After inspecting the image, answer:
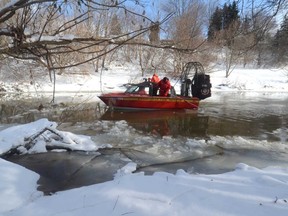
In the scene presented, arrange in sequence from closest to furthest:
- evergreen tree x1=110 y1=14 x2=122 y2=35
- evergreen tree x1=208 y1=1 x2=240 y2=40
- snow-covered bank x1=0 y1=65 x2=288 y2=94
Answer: evergreen tree x1=110 y1=14 x2=122 y2=35, evergreen tree x1=208 y1=1 x2=240 y2=40, snow-covered bank x1=0 y1=65 x2=288 y2=94

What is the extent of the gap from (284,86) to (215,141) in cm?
3284

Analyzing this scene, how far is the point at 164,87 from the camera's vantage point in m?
17.4

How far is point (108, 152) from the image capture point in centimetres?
820

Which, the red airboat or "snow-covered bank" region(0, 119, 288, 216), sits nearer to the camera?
"snow-covered bank" region(0, 119, 288, 216)

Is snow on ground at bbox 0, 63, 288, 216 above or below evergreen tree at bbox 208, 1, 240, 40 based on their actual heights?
below

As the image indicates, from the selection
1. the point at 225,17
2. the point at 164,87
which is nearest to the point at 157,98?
the point at 164,87

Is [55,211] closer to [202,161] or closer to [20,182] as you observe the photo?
[20,182]

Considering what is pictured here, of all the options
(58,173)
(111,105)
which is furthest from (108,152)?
(111,105)

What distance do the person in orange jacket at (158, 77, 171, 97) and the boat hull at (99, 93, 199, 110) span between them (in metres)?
0.46

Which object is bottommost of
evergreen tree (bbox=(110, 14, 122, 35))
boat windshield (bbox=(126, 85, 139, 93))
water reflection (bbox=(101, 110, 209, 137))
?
water reflection (bbox=(101, 110, 209, 137))

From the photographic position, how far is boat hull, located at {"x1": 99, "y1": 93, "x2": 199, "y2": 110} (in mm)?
16828

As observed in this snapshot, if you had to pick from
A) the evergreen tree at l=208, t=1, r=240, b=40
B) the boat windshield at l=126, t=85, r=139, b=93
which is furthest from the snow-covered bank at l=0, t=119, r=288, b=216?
the boat windshield at l=126, t=85, r=139, b=93

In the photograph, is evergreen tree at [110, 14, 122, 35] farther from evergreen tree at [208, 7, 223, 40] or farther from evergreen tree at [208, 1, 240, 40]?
evergreen tree at [208, 7, 223, 40]

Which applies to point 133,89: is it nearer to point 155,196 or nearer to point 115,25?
point 155,196
